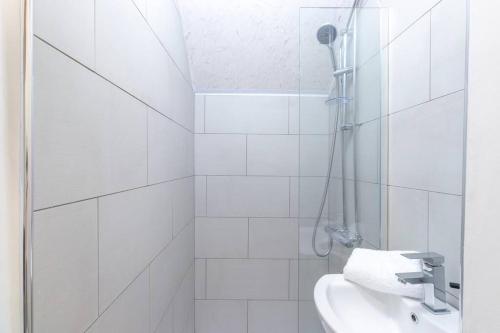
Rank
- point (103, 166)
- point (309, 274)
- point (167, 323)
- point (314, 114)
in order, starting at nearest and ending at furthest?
point (103, 166) < point (167, 323) < point (314, 114) < point (309, 274)

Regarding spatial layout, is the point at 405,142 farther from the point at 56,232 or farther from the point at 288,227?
the point at 56,232

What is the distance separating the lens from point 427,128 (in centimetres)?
93

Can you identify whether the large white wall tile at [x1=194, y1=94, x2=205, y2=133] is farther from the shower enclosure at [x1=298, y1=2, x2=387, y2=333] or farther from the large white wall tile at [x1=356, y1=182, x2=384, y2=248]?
the large white wall tile at [x1=356, y1=182, x2=384, y2=248]

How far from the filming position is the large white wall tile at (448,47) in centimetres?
77

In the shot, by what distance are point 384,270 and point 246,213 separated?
3.54 feet

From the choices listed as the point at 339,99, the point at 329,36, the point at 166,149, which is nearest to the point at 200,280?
the point at 166,149

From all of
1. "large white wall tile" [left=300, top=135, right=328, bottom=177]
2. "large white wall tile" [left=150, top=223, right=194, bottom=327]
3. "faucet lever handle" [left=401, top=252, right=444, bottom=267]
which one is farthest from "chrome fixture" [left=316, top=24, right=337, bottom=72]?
"large white wall tile" [left=150, top=223, right=194, bottom=327]

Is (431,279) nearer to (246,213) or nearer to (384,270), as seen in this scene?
(384,270)

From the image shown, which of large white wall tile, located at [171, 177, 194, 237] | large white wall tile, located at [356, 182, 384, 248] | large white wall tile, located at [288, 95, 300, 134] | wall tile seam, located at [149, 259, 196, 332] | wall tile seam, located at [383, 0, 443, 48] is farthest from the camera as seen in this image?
large white wall tile, located at [288, 95, 300, 134]

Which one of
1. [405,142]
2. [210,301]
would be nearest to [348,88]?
[405,142]

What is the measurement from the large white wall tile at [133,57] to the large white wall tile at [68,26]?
38 mm

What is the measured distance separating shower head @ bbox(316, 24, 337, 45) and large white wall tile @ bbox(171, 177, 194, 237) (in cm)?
101

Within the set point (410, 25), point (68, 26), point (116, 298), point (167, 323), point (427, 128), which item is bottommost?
point (167, 323)

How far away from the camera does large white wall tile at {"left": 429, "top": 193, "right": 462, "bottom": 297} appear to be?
0.78m
